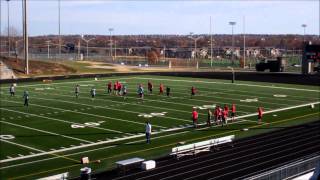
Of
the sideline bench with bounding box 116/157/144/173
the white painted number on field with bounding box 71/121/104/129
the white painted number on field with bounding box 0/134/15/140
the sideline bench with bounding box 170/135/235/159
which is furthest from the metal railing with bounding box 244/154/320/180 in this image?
the white painted number on field with bounding box 0/134/15/140

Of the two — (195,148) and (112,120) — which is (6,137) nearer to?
(112,120)

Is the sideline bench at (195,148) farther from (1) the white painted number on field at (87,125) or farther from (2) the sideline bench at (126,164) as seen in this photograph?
(1) the white painted number on field at (87,125)

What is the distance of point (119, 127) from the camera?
27.0 metres

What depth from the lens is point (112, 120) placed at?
2908 centimetres

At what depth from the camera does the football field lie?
21.1 m

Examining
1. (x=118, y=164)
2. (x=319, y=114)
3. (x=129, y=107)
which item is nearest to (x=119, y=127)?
(x=129, y=107)

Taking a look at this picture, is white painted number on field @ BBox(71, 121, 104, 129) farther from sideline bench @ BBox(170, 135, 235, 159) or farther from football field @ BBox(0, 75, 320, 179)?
sideline bench @ BBox(170, 135, 235, 159)

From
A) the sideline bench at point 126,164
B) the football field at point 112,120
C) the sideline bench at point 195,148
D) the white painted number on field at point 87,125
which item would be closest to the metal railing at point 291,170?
the sideline bench at point 195,148

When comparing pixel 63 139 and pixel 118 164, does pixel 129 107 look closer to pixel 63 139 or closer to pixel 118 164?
pixel 63 139

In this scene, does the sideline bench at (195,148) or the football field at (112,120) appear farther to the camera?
the football field at (112,120)

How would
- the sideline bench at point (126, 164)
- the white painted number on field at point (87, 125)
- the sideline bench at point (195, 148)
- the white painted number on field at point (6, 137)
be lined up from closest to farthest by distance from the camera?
the sideline bench at point (126, 164), the sideline bench at point (195, 148), the white painted number on field at point (6, 137), the white painted number on field at point (87, 125)

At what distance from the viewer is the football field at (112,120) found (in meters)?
21.1

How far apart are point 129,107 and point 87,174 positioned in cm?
1736

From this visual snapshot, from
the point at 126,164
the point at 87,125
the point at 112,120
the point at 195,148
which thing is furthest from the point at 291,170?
the point at 112,120
